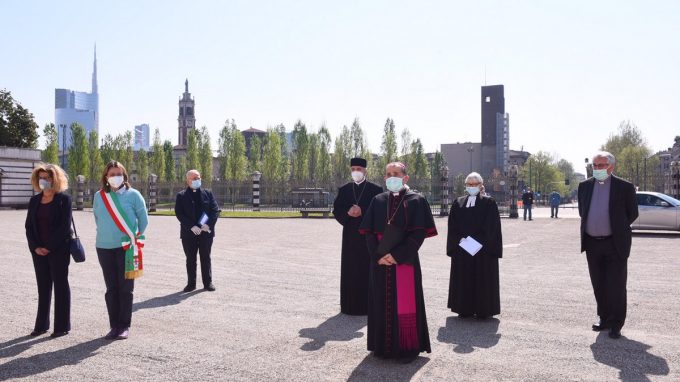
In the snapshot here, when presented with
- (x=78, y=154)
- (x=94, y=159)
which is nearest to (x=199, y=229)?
(x=78, y=154)

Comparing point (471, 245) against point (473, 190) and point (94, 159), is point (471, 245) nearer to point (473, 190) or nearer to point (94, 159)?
point (473, 190)

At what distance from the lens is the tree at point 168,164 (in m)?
78.3

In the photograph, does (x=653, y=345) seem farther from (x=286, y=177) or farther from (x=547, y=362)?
(x=286, y=177)

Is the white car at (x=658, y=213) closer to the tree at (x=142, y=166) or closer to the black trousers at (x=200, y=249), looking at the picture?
the black trousers at (x=200, y=249)

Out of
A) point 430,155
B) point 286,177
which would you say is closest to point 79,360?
point 286,177

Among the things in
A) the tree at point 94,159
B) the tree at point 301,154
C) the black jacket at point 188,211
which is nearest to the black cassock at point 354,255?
the black jacket at point 188,211

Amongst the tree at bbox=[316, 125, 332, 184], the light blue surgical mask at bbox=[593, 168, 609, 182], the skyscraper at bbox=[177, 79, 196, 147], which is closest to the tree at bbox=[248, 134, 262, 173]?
the tree at bbox=[316, 125, 332, 184]

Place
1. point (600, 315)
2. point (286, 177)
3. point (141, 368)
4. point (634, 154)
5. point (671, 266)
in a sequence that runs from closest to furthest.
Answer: point (141, 368) < point (600, 315) < point (671, 266) < point (634, 154) < point (286, 177)

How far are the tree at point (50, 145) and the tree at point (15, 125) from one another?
46.3 ft

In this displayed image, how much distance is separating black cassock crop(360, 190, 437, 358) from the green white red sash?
243 centimetres

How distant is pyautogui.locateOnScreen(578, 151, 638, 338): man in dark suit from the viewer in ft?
21.1

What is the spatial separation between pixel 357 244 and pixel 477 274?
4.85 feet

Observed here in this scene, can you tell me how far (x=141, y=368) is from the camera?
16.9 ft

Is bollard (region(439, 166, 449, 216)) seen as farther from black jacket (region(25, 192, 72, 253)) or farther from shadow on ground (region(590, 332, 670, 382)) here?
black jacket (region(25, 192, 72, 253))
